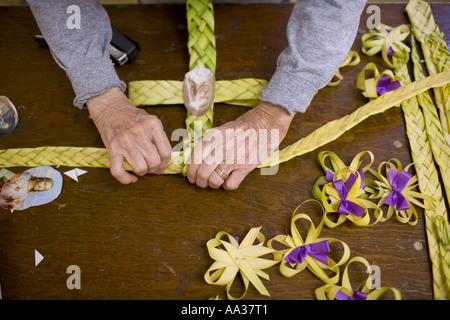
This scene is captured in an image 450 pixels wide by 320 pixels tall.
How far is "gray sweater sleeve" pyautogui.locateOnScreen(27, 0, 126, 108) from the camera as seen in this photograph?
75cm

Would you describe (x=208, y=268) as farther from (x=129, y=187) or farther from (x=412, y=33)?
(x=412, y=33)

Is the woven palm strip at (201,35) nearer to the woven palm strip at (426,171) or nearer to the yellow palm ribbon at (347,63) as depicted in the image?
the yellow palm ribbon at (347,63)

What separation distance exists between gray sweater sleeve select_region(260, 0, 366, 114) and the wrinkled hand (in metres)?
0.26

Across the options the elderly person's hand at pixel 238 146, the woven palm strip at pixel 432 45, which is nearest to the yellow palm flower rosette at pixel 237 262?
the elderly person's hand at pixel 238 146

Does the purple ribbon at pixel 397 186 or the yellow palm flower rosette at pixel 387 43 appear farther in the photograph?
the yellow palm flower rosette at pixel 387 43

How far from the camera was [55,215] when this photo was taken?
0.76 m

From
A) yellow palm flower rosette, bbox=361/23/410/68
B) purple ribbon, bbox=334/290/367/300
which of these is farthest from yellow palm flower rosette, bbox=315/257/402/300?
yellow palm flower rosette, bbox=361/23/410/68

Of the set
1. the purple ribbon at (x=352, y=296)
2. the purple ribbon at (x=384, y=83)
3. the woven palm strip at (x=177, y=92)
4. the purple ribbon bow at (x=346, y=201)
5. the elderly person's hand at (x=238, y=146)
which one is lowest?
the purple ribbon at (x=352, y=296)

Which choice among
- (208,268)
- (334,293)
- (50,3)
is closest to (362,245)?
(334,293)

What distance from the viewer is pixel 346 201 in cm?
74

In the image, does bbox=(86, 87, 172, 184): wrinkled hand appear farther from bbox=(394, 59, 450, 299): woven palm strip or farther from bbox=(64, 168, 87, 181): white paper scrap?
bbox=(394, 59, 450, 299): woven palm strip

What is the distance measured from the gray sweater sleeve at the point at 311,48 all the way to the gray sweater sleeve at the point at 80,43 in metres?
0.39

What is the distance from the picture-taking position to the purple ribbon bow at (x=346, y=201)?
2.39 ft

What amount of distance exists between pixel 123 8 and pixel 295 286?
914mm
